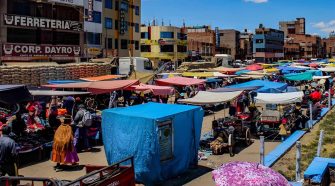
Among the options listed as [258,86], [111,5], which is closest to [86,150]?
[258,86]

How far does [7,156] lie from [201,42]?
264 ft

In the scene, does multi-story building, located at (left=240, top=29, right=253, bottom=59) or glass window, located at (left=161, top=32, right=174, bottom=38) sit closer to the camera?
glass window, located at (left=161, top=32, right=174, bottom=38)

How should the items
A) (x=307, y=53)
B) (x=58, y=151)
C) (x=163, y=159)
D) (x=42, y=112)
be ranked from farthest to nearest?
(x=307, y=53), (x=42, y=112), (x=58, y=151), (x=163, y=159)

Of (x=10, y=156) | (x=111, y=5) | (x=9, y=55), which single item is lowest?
(x=10, y=156)

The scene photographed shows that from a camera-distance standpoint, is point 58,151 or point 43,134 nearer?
point 58,151

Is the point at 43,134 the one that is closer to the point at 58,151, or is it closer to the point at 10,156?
the point at 58,151

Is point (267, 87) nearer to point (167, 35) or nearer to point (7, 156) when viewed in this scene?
point (7, 156)

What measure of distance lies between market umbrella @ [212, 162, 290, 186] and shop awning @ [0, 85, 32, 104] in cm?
839

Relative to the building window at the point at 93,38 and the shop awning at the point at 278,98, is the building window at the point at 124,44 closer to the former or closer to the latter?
the building window at the point at 93,38

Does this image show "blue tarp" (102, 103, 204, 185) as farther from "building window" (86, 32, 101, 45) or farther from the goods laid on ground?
"building window" (86, 32, 101, 45)

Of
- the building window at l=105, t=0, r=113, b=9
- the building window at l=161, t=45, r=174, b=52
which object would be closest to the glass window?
the building window at l=161, t=45, r=174, b=52

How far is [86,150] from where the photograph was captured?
13938 millimetres

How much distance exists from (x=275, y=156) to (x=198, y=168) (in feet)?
9.52

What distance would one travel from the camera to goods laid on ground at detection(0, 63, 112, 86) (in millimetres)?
23188
